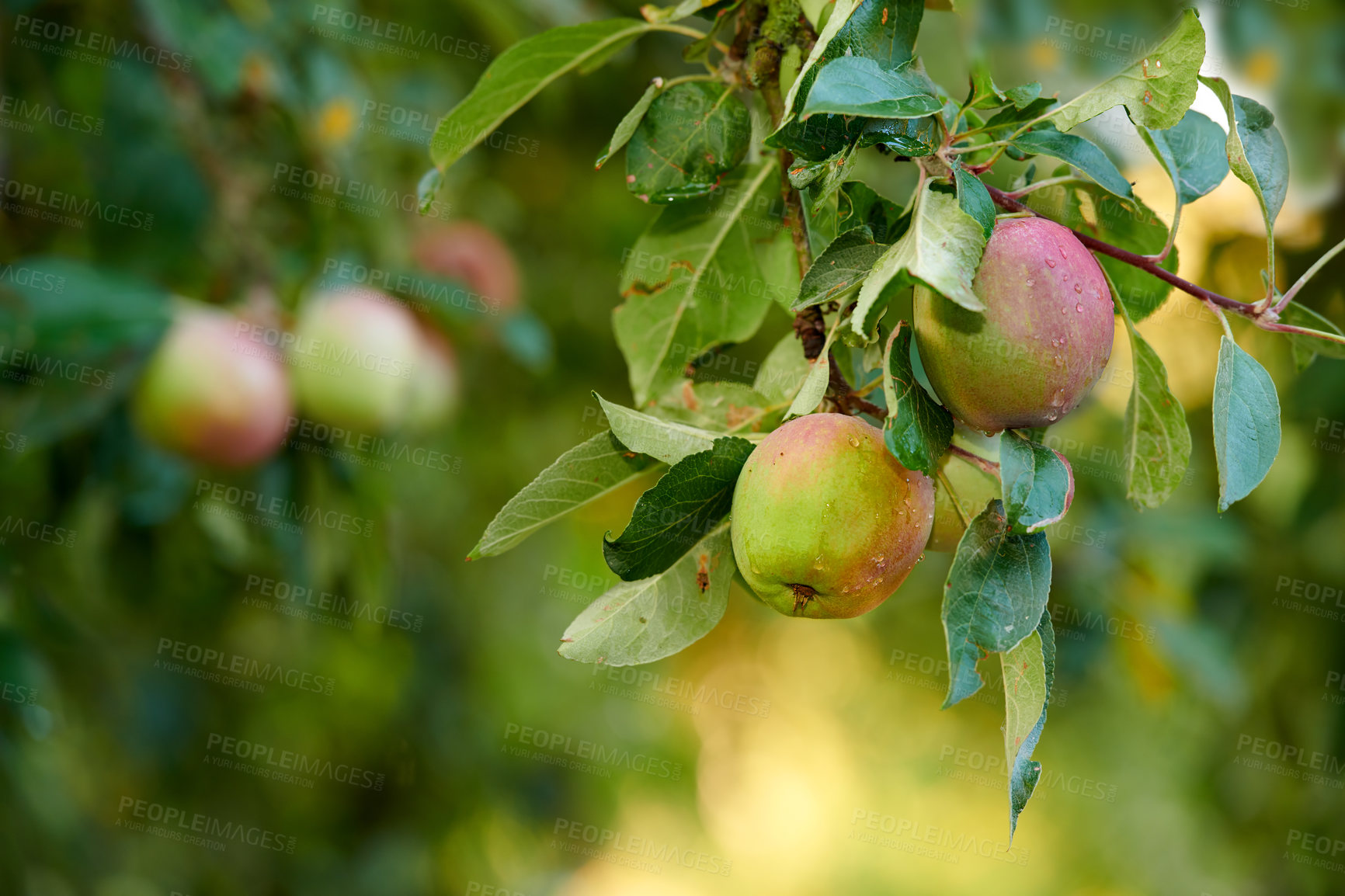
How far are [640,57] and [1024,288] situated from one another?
1.85 meters

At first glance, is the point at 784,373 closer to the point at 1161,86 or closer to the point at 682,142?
the point at 682,142

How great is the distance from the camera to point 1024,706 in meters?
0.56

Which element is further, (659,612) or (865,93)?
(659,612)

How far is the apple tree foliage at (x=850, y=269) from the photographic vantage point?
55 cm

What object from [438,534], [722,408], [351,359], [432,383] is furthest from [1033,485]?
[438,534]

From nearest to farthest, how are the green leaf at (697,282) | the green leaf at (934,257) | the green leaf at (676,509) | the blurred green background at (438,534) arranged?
the green leaf at (934,257)
the green leaf at (676,509)
the green leaf at (697,282)
the blurred green background at (438,534)

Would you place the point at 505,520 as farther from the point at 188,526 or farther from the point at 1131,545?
the point at 1131,545

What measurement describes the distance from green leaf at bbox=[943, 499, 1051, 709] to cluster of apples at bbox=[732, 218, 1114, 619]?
0.06 m

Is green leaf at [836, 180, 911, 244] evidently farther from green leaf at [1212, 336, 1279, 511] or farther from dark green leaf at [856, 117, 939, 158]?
green leaf at [1212, 336, 1279, 511]

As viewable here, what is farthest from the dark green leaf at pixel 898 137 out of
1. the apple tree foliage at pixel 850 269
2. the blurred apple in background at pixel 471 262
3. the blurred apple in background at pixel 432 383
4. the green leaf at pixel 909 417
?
the blurred apple in background at pixel 471 262


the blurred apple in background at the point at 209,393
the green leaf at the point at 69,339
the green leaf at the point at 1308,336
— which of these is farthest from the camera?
the blurred apple in background at the point at 209,393

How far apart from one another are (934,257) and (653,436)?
0.23m

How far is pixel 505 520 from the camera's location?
67cm

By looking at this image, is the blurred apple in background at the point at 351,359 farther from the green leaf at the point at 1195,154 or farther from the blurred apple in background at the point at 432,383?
the green leaf at the point at 1195,154
